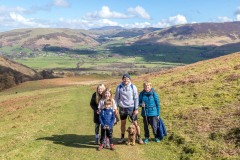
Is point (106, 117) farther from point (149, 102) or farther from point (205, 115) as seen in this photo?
point (205, 115)

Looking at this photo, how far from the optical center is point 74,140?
62.8 feet

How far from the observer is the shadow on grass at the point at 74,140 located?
17.8 m

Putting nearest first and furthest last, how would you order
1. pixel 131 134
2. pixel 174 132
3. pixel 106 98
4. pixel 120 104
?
pixel 106 98 → pixel 120 104 → pixel 131 134 → pixel 174 132

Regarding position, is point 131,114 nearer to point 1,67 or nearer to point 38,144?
point 38,144

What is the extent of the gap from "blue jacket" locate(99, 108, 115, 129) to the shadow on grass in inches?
73.5

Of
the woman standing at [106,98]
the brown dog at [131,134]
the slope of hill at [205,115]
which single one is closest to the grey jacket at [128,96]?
the woman standing at [106,98]

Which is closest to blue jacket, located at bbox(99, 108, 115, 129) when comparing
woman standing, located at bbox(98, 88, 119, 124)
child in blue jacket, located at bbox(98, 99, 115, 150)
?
child in blue jacket, located at bbox(98, 99, 115, 150)

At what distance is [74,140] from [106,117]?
396 centimetres

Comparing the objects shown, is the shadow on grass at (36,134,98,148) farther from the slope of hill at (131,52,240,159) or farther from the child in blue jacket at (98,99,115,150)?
the slope of hill at (131,52,240,159)

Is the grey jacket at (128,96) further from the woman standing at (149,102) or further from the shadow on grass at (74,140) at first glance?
the shadow on grass at (74,140)

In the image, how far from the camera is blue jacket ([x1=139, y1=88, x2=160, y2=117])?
1697cm

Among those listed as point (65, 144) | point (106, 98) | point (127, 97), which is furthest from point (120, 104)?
point (65, 144)

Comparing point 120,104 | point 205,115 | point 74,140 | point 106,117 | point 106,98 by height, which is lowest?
point 74,140

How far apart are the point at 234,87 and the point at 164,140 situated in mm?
12738
